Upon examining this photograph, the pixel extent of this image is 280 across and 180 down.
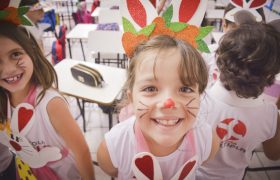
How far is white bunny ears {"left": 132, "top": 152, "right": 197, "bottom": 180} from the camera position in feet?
2.84

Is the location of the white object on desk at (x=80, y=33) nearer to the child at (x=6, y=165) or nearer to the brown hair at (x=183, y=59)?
the child at (x=6, y=165)

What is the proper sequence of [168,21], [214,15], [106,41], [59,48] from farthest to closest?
[214,15] < [59,48] < [106,41] < [168,21]

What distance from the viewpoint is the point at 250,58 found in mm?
958

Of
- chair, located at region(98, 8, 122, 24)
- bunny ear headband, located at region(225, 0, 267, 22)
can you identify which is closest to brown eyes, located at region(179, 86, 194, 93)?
bunny ear headband, located at region(225, 0, 267, 22)

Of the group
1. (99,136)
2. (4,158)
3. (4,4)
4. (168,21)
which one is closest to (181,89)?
(168,21)

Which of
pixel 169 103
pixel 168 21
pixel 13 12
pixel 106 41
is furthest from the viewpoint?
pixel 106 41

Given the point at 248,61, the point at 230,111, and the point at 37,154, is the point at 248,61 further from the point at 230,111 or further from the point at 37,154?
the point at 37,154

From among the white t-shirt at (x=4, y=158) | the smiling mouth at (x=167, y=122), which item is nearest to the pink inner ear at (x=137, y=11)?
the smiling mouth at (x=167, y=122)

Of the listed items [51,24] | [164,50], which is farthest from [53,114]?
[51,24]

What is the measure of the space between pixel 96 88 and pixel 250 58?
4.53 feet

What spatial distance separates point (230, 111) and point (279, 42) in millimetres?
369

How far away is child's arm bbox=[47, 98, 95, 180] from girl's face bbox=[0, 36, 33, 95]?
0.16 m

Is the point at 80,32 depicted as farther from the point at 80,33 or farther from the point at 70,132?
the point at 70,132

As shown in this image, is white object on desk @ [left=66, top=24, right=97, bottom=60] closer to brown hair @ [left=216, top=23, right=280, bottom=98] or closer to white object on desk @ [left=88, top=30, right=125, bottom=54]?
white object on desk @ [left=88, top=30, right=125, bottom=54]
